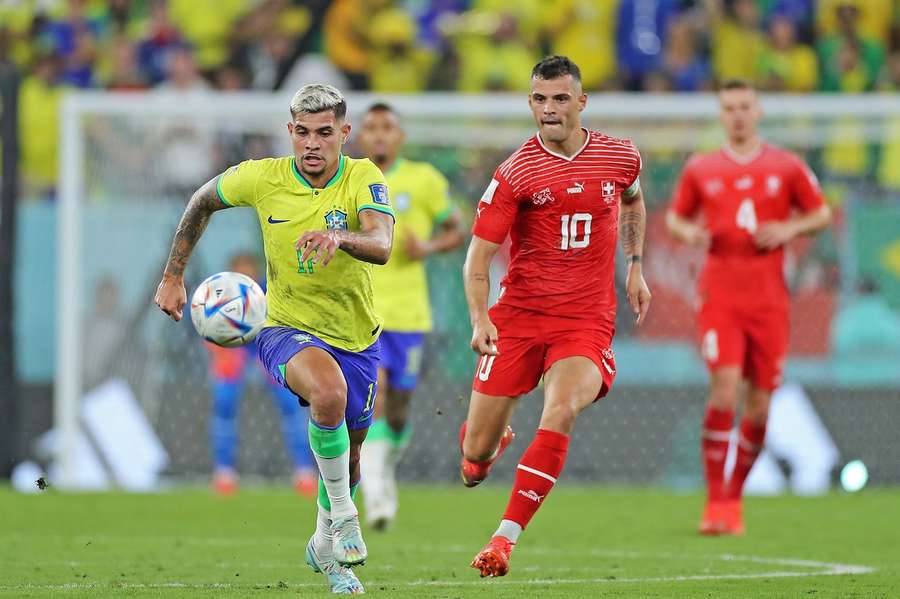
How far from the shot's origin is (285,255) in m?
7.02

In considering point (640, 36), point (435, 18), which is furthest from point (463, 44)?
point (640, 36)

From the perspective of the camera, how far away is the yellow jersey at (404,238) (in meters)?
10.7

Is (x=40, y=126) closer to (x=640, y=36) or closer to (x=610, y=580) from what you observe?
(x=640, y=36)

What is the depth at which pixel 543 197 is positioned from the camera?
7.59m

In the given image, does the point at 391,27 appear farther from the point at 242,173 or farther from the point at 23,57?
the point at 242,173

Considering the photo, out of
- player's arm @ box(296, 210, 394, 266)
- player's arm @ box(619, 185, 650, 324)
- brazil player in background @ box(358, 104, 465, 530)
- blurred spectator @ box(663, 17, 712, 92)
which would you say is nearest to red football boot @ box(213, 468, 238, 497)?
brazil player in background @ box(358, 104, 465, 530)

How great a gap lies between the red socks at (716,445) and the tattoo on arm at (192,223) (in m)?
4.48

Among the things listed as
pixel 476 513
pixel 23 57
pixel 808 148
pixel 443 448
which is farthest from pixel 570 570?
pixel 23 57

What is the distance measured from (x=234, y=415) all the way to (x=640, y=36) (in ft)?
19.9

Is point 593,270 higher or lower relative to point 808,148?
lower

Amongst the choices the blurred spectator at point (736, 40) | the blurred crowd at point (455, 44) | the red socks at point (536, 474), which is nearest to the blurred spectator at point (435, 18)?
the blurred crowd at point (455, 44)

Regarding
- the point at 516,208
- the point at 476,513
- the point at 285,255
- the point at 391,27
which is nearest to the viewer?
the point at 285,255

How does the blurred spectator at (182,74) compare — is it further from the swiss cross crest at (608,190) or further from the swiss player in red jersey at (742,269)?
the swiss cross crest at (608,190)

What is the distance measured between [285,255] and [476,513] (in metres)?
5.22
